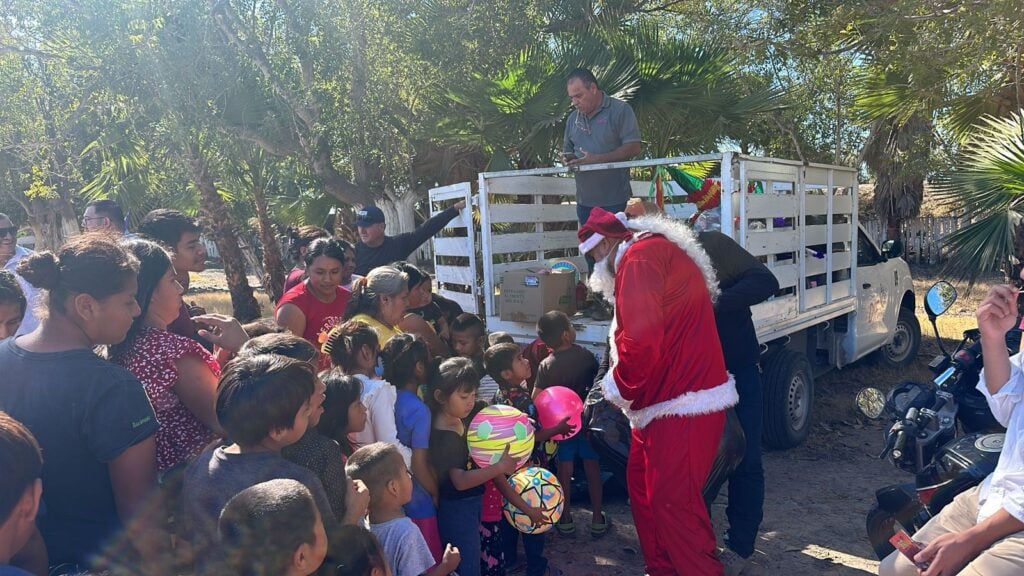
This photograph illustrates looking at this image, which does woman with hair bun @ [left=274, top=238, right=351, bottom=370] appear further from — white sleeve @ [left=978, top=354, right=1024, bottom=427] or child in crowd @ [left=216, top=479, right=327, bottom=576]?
white sleeve @ [left=978, top=354, right=1024, bottom=427]

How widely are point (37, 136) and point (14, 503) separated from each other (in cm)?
1335

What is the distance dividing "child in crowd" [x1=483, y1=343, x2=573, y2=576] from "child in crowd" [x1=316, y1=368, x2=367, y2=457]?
1.10 metres

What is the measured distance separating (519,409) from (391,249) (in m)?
2.32

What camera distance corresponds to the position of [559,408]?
3.83 m

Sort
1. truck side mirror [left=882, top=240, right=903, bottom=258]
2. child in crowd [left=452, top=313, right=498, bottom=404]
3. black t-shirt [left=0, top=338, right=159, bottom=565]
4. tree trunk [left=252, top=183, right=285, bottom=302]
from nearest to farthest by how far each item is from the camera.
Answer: black t-shirt [left=0, top=338, right=159, bottom=565]
child in crowd [left=452, top=313, right=498, bottom=404]
truck side mirror [left=882, top=240, right=903, bottom=258]
tree trunk [left=252, top=183, right=285, bottom=302]

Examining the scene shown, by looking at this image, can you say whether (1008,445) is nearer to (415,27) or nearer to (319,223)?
(415,27)

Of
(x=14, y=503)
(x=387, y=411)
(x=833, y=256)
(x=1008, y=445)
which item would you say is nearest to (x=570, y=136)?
(x=833, y=256)

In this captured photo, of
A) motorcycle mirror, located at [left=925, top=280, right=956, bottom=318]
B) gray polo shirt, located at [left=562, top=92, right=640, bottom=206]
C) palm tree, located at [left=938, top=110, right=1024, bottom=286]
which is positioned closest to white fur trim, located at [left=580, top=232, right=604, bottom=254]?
motorcycle mirror, located at [left=925, top=280, right=956, bottom=318]

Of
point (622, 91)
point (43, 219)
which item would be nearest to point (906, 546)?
point (622, 91)

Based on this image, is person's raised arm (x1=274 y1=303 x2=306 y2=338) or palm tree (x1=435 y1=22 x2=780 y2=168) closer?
person's raised arm (x1=274 y1=303 x2=306 y2=338)

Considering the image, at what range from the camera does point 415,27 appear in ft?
28.8

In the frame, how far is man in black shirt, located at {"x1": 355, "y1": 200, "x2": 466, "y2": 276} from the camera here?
5.61m

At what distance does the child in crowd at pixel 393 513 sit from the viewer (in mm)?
2531

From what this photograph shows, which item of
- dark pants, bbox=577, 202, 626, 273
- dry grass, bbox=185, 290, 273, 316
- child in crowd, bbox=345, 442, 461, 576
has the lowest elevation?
dry grass, bbox=185, 290, 273, 316
